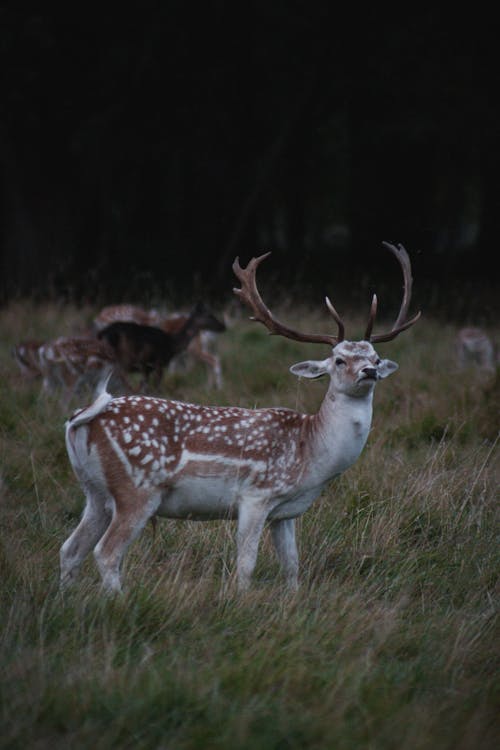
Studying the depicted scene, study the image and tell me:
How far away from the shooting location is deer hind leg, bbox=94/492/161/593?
4.41 meters

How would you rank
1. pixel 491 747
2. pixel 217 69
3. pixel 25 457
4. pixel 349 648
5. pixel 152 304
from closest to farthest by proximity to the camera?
pixel 491 747 < pixel 349 648 < pixel 25 457 < pixel 152 304 < pixel 217 69

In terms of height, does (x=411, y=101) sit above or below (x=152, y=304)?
above

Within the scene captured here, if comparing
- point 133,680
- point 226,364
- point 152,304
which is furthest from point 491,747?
point 152,304

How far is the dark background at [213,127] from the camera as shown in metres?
15.5

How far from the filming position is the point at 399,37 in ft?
56.7

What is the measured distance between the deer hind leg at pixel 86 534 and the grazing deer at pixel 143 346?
4.28 m

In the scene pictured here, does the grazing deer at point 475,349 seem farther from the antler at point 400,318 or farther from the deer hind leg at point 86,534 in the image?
the deer hind leg at point 86,534

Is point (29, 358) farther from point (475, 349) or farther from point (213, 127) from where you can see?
point (213, 127)

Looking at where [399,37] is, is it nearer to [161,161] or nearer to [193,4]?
[193,4]

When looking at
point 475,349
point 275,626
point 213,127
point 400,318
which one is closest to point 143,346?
point 475,349

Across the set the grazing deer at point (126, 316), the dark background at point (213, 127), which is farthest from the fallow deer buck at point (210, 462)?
the dark background at point (213, 127)

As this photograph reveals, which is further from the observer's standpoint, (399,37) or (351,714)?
(399,37)

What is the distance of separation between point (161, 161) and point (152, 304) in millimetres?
6579

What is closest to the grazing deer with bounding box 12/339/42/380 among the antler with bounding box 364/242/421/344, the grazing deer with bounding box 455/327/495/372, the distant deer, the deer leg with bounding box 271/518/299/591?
the distant deer
